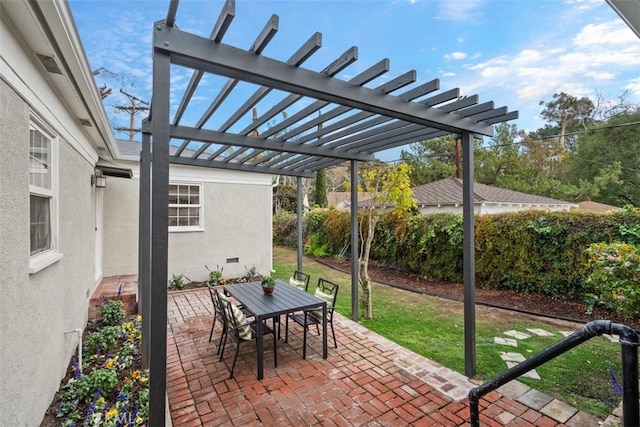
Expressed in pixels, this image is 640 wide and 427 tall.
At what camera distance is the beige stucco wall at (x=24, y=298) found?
2.07 metres

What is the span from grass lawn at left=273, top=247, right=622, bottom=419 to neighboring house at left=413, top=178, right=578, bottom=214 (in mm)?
4977

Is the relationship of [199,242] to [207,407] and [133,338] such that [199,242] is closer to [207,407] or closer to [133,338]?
[133,338]

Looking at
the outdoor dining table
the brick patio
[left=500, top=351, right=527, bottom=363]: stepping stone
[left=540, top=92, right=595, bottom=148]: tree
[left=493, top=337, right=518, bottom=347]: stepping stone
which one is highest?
[left=540, top=92, right=595, bottom=148]: tree

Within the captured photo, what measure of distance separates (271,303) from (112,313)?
2960 mm

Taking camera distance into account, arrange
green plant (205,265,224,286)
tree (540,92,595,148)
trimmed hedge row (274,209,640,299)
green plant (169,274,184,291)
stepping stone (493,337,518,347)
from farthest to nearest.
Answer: tree (540,92,595,148)
green plant (205,265,224,286)
green plant (169,274,184,291)
trimmed hedge row (274,209,640,299)
stepping stone (493,337,518,347)

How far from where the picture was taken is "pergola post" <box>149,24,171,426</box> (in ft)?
6.51

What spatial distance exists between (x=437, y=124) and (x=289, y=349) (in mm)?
3656

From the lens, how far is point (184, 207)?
324 inches

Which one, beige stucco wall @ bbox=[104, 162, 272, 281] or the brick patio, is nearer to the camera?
the brick patio

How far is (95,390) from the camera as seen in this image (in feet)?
10.3

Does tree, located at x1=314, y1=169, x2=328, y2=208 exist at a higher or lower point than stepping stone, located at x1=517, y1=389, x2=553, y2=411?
higher

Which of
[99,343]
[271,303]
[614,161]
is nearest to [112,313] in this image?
[99,343]

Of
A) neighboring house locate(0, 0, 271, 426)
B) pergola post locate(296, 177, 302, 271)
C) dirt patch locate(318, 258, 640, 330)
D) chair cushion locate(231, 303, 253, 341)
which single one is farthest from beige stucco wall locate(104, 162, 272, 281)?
chair cushion locate(231, 303, 253, 341)

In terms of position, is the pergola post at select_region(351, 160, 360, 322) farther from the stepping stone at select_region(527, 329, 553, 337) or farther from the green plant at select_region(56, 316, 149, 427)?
the green plant at select_region(56, 316, 149, 427)
